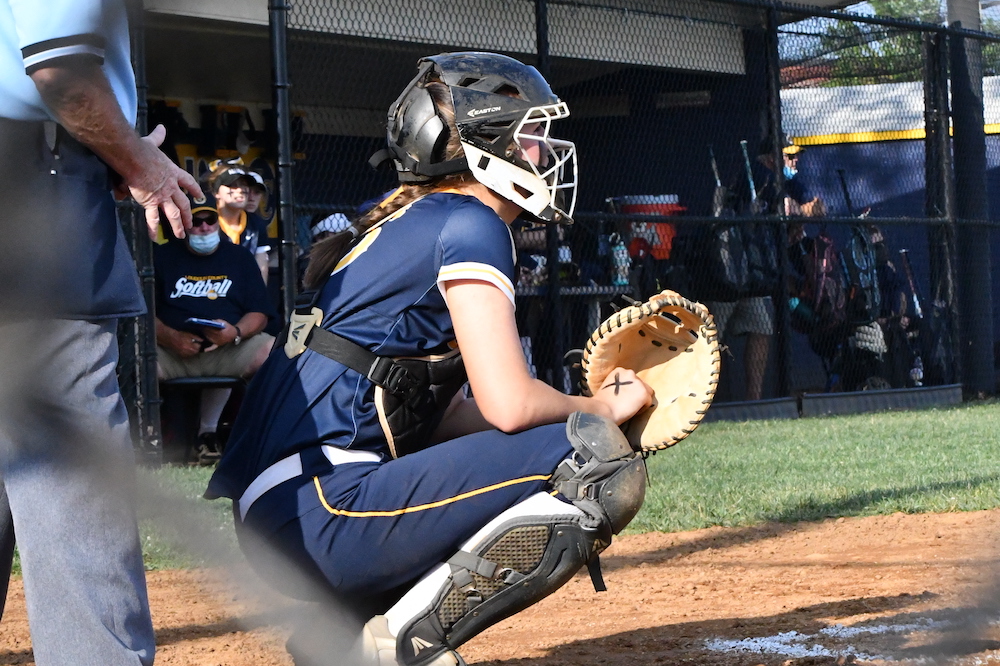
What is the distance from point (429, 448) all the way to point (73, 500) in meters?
0.78

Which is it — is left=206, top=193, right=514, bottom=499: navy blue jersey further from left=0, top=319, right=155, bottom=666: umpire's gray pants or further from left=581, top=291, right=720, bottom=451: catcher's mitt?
left=0, top=319, right=155, bottom=666: umpire's gray pants

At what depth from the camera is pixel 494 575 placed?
2.49 meters

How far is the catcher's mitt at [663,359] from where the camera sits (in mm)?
2766

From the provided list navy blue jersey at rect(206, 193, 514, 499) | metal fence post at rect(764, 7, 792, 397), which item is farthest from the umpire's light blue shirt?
metal fence post at rect(764, 7, 792, 397)

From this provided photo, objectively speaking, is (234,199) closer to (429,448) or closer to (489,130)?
(489,130)

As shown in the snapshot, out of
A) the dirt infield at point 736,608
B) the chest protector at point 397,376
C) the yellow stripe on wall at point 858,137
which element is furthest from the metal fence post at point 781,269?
the chest protector at point 397,376

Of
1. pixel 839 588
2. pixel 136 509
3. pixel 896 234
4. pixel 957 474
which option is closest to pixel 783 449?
pixel 957 474

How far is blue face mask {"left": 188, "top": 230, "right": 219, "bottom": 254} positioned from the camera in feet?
23.6

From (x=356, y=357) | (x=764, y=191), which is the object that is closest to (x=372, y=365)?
(x=356, y=357)

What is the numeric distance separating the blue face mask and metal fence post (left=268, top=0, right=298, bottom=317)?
62cm

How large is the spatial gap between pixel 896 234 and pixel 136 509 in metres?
9.93

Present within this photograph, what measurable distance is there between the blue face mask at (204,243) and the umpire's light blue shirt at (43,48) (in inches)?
202

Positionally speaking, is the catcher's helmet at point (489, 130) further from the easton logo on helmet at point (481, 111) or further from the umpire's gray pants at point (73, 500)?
the umpire's gray pants at point (73, 500)

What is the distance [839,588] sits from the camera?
384 centimetres
